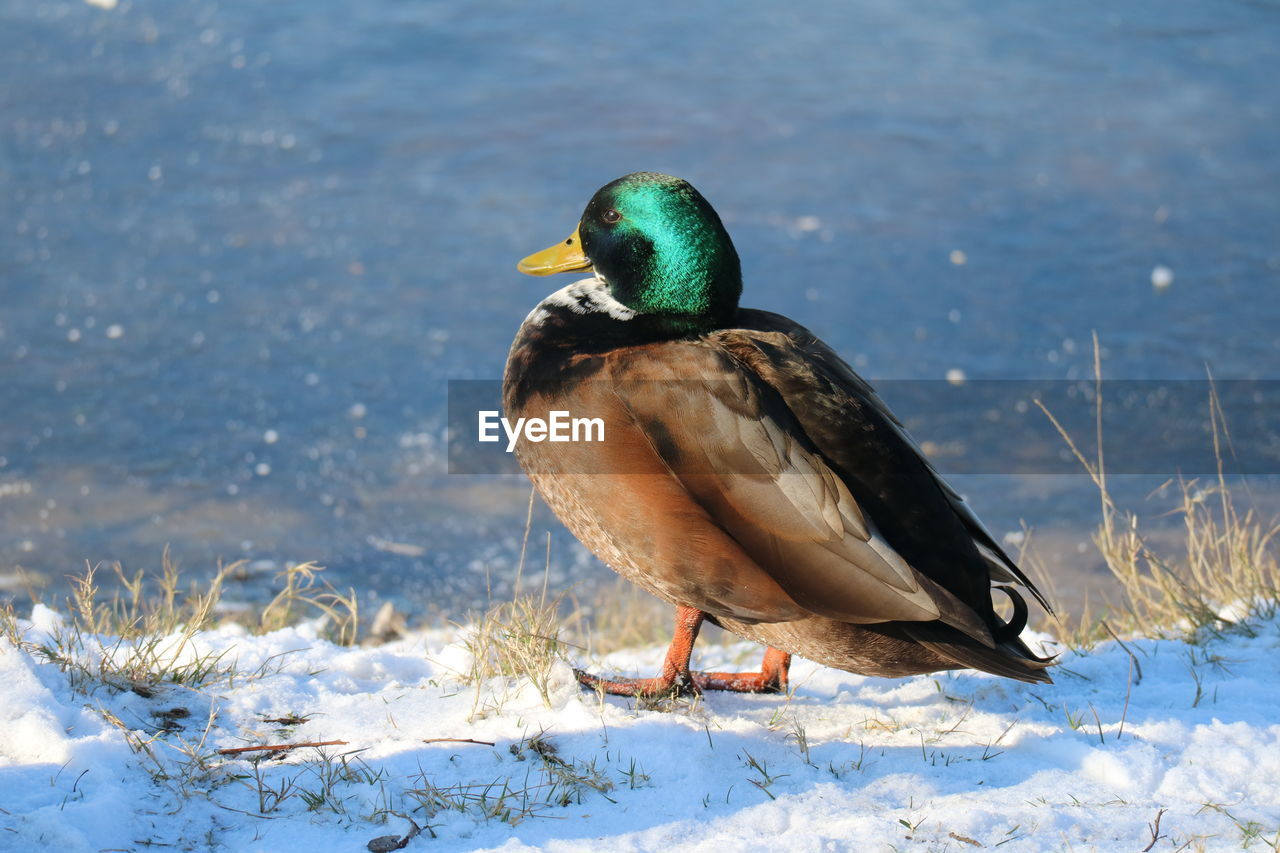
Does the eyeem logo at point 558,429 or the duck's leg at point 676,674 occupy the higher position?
the eyeem logo at point 558,429

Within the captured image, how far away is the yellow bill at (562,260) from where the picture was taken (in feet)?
10.6

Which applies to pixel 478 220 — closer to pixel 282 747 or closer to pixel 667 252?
pixel 667 252

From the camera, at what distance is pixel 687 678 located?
3064mm

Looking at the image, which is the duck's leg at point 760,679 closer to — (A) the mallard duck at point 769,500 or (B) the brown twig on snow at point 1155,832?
(A) the mallard duck at point 769,500

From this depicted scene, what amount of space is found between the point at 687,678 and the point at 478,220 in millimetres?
4723

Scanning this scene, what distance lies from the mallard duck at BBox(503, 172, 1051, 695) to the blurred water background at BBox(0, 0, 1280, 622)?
2.27m

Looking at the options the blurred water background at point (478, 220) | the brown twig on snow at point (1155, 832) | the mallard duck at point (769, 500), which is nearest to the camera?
the brown twig on snow at point (1155, 832)

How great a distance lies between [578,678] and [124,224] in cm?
516

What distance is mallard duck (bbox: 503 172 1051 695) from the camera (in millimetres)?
2658

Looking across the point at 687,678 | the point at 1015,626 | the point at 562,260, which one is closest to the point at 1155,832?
the point at 1015,626

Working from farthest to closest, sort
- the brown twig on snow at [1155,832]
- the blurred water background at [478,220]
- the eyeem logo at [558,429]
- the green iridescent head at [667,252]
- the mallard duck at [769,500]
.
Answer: the blurred water background at [478,220] < the green iridescent head at [667,252] < the eyeem logo at [558,429] < the mallard duck at [769,500] < the brown twig on snow at [1155,832]

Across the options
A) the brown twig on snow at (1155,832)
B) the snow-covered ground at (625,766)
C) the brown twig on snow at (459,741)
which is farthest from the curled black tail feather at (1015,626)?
the brown twig on snow at (459,741)

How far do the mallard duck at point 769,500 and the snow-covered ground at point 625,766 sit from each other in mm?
194

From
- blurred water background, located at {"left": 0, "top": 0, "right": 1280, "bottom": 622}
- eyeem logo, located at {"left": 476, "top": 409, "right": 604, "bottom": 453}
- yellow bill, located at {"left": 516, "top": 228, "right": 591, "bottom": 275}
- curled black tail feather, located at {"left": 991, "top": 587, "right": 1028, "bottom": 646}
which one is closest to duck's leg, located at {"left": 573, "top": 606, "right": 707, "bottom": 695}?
eyeem logo, located at {"left": 476, "top": 409, "right": 604, "bottom": 453}
